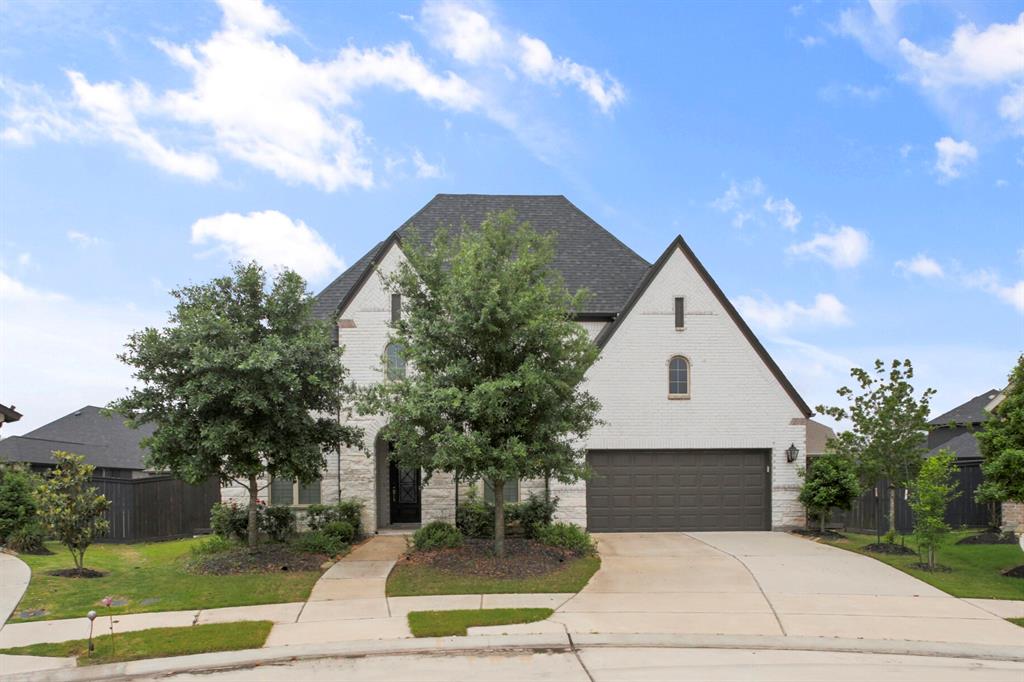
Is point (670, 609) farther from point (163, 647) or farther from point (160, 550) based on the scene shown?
point (160, 550)

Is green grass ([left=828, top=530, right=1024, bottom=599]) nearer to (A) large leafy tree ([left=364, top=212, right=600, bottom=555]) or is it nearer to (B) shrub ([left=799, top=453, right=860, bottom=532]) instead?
(B) shrub ([left=799, top=453, right=860, bottom=532])

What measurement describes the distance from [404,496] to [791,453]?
11.0 meters

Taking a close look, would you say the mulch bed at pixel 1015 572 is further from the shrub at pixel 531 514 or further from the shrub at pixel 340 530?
the shrub at pixel 340 530

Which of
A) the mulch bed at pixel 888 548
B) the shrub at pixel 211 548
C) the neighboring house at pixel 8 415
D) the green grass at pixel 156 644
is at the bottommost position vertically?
the mulch bed at pixel 888 548

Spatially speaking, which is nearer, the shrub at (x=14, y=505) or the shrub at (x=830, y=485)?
the shrub at (x=14, y=505)

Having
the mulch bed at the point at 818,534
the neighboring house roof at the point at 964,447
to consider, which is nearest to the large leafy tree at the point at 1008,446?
the mulch bed at the point at 818,534

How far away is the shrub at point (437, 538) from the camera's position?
53.2 feet

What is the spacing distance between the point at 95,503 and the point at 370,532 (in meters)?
6.72

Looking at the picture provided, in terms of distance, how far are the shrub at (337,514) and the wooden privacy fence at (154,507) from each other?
3.89 m

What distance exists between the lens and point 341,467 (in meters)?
19.8

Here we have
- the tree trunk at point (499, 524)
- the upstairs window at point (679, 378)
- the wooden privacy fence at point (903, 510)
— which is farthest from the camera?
the wooden privacy fence at point (903, 510)

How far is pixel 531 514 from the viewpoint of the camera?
18.1m

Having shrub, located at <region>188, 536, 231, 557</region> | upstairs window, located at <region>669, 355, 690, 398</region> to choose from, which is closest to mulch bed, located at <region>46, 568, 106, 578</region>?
shrub, located at <region>188, 536, 231, 557</region>

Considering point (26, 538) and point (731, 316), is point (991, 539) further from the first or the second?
point (26, 538)
